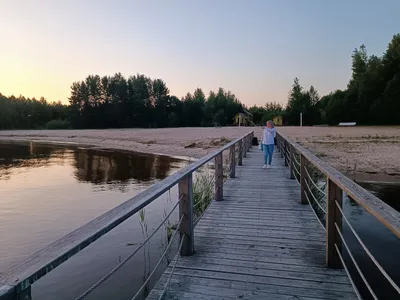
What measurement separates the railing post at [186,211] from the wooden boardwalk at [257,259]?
0.39 feet

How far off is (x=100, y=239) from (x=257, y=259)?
15.6 feet

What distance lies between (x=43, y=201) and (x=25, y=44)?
1562 cm

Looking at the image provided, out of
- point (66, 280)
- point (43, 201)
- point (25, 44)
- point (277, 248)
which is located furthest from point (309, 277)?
point (25, 44)

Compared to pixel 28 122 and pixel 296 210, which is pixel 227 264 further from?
pixel 28 122

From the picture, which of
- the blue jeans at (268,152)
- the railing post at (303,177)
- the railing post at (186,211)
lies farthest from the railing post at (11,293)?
the blue jeans at (268,152)

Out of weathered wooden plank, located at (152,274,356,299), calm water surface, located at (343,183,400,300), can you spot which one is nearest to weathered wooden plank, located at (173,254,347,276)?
weathered wooden plank, located at (152,274,356,299)

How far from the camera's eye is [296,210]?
224 inches

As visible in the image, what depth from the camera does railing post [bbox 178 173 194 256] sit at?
143 inches

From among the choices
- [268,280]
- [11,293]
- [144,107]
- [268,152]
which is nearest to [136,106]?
[144,107]

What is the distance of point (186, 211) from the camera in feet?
12.0

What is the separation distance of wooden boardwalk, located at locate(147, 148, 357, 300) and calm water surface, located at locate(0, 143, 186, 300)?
1.74m

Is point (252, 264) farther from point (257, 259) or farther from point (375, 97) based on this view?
point (375, 97)

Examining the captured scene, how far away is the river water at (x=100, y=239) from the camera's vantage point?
5.45 metres

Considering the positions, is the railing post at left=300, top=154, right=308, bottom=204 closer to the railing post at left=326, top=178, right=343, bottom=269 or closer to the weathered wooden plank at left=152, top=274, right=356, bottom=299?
the railing post at left=326, top=178, right=343, bottom=269
